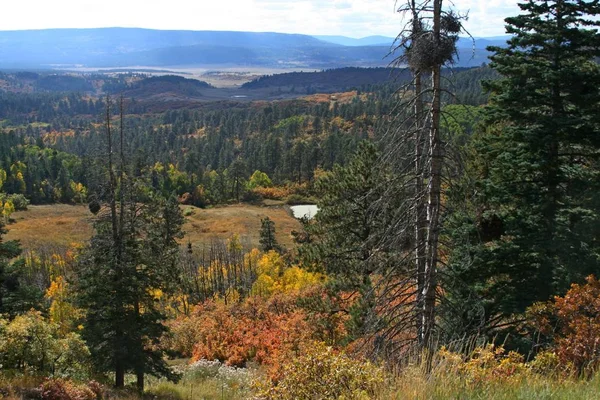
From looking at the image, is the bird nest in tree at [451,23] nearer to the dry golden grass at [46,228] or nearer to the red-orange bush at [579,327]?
the red-orange bush at [579,327]

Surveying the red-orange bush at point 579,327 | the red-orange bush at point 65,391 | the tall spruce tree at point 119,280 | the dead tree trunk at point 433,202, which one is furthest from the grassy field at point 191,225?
the red-orange bush at point 579,327

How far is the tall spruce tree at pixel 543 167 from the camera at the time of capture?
12.8 m

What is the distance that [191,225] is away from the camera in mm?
94750

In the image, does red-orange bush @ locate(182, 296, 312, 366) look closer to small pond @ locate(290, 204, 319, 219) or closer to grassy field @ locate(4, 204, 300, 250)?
grassy field @ locate(4, 204, 300, 250)

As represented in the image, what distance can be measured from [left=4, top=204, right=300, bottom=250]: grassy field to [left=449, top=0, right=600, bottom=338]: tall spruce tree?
227 ft

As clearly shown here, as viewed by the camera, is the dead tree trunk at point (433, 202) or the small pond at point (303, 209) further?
the small pond at point (303, 209)

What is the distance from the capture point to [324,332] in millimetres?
20891

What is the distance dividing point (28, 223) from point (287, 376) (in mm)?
101107

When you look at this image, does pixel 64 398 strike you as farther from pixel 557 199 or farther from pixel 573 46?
pixel 573 46

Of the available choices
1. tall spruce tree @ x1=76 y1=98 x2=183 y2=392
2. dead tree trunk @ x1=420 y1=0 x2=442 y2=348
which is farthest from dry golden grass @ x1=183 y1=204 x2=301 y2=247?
dead tree trunk @ x1=420 y1=0 x2=442 y2=348

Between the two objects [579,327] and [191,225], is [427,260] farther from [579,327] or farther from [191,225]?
[191,225]

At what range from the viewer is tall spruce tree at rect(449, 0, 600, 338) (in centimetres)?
1284

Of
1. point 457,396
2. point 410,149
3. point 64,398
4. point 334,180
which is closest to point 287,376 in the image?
point 457,396

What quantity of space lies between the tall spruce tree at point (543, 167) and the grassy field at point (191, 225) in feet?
227
